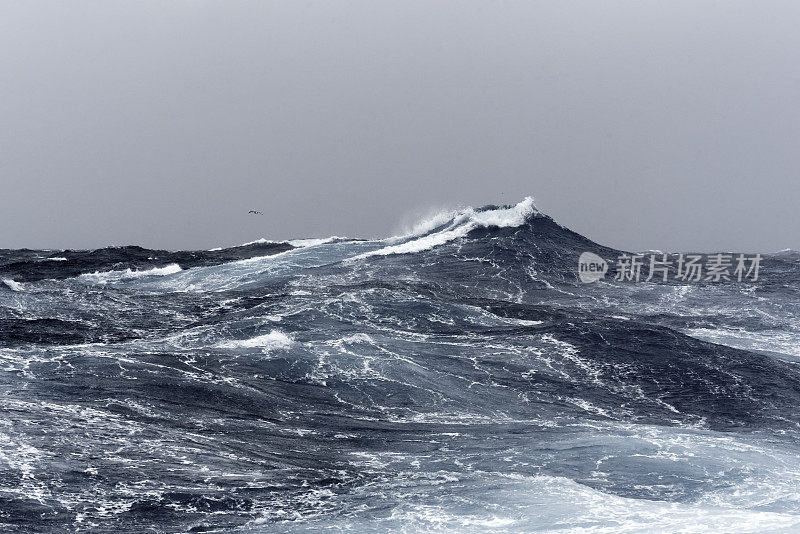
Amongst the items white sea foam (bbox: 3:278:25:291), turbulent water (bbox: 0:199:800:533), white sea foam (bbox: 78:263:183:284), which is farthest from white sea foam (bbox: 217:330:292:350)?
white sea foam (bbox: 78:263:183:284)

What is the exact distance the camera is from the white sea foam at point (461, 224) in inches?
3460

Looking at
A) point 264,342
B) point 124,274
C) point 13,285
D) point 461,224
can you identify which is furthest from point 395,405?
point 461,224

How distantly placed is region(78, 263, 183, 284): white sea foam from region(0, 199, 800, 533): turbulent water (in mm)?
3203

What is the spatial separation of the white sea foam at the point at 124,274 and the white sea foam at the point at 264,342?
110 feet

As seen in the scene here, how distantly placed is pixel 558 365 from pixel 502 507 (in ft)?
71.6

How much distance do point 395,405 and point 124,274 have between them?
48.9 metres

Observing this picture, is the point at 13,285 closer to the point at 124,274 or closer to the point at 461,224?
the point at 124,274

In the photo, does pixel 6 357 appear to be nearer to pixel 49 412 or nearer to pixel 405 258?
pixel 49 412

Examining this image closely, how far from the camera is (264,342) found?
46781 millimetres

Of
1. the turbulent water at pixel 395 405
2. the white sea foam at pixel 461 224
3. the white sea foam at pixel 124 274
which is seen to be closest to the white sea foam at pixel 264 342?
the turbulent water at pixel 395 405

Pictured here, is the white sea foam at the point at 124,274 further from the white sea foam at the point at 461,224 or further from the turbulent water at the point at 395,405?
the white sea foam at the point at 461,224

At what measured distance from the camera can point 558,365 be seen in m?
47.1

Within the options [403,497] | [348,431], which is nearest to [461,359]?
[348,431]

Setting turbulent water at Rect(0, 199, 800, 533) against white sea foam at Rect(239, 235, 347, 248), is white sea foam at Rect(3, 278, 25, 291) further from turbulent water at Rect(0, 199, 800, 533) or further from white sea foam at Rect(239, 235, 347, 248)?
white sea foam at Rect(239, 235, 347, 248)
